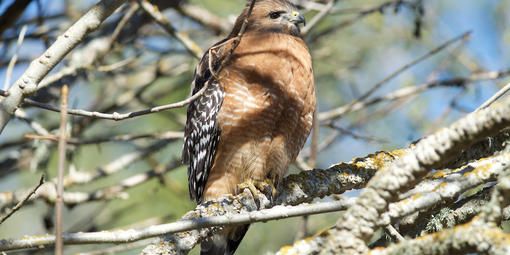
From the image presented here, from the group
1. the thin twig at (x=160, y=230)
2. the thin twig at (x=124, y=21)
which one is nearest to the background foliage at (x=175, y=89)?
the thin twig at (x=124, y=21)

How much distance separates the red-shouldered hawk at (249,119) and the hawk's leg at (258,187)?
0.6 inches

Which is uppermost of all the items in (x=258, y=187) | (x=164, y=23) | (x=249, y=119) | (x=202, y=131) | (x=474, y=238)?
(x=164, y=23)

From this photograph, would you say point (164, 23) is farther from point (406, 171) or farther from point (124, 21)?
point (406, 171)

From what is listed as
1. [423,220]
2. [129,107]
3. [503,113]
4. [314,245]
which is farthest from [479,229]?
[129,107]

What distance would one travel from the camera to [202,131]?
5074 millimetres

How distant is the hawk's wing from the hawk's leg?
0.41 m

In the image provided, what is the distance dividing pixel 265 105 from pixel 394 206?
240 centimetres

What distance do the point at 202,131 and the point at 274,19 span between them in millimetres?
1536

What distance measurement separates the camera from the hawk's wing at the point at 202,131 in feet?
16.3

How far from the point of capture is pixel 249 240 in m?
7.70

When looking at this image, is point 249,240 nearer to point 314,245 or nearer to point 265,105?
point 265,105

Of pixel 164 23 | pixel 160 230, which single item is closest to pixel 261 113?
pixel 164 23

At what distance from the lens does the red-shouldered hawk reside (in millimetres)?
4777

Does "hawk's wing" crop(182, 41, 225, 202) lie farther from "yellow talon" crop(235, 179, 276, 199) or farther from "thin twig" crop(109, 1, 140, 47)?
"thin twig" crop(109, 1, 140, 47)
